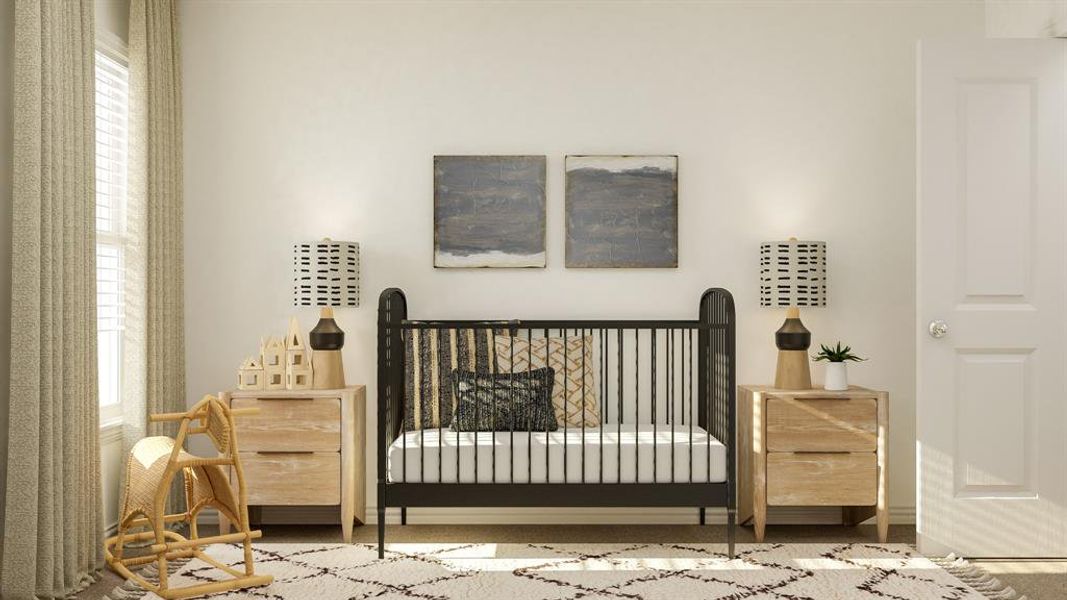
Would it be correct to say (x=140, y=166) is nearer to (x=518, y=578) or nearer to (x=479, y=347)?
(x=479, y=347)

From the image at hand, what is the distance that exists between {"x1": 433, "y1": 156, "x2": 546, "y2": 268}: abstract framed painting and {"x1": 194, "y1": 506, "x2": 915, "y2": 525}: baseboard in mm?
1146

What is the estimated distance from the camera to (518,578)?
2906 millimetres

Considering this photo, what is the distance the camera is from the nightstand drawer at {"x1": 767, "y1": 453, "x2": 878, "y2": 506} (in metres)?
3.31

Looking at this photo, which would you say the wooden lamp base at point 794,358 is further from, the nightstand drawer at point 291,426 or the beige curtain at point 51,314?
the beige curtain at point 51,314

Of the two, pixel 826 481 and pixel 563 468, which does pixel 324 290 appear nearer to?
pixel 563 468

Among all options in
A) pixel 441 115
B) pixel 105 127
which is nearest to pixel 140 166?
pixel 105 127

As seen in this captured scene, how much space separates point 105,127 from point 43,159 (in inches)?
32.9

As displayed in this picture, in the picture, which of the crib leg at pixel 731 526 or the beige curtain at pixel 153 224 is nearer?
the crib leg at pixel 731 526

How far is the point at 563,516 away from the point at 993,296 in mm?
2023

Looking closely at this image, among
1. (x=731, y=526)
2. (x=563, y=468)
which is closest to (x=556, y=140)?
(x=563, y=468)

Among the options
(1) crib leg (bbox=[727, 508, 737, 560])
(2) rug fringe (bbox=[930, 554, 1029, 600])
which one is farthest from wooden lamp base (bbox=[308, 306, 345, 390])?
(2) rug fringe (bbox=[930, 554, 1029, 600])

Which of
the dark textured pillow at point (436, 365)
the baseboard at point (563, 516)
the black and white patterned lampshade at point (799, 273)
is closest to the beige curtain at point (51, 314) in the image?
the baseboard at point (563, 516)

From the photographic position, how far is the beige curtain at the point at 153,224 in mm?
3410

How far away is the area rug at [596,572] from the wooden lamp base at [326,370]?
0.66 m
